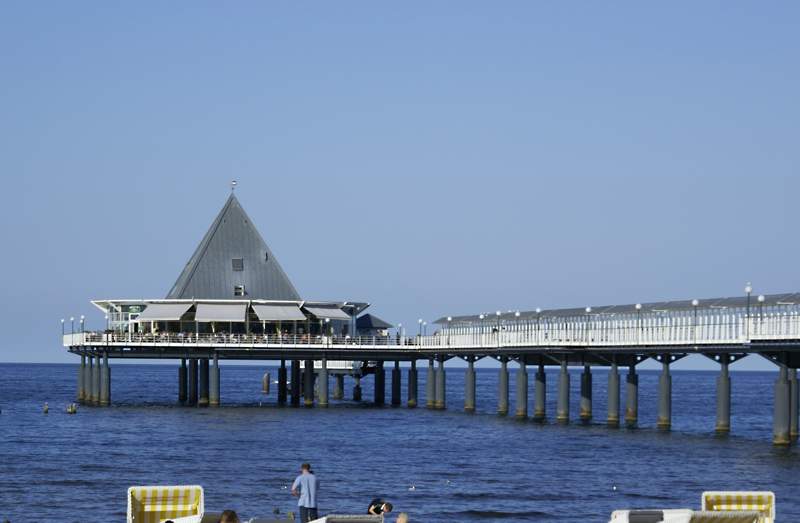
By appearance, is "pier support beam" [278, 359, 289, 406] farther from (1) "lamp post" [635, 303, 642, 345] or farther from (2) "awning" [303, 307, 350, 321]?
(1) "lamp post" [635, 303, 642, 345]

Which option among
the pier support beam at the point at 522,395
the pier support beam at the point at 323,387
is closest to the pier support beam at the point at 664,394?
the pier support beam at the point at 522,395

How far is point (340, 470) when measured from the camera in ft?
197

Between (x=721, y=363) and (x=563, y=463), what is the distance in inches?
482

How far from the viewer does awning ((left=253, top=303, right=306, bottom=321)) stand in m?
105

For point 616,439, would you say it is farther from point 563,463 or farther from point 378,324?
point 378,324

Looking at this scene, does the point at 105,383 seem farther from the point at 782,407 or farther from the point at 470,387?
the point at 782,407

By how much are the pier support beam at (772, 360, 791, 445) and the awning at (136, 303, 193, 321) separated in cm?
5041

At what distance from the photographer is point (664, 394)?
7675 cm

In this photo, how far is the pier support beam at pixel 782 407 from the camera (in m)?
63.2

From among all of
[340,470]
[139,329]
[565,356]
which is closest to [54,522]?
[340,470]

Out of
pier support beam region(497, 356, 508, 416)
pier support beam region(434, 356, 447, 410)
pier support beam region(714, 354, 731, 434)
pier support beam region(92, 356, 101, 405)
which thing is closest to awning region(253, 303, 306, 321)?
pier support beam region(434, 356, 447, 410)

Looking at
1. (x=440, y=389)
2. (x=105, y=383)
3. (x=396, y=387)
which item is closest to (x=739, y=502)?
(x=440, y=389)

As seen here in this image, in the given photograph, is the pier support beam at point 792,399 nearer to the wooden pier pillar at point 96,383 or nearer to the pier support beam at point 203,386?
the pier support beam at point 203,386

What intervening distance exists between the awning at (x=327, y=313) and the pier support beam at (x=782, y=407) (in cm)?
4785
